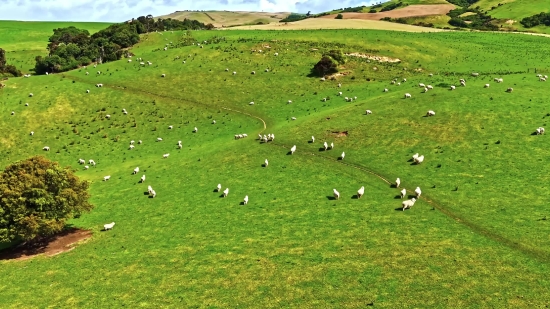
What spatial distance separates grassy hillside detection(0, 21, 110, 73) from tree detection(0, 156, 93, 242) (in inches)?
3848

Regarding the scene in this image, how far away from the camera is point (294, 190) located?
42031 millimetres

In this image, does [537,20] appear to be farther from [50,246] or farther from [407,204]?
[50,246]

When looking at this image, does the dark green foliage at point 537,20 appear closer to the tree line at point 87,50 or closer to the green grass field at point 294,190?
the green grass field at point 294,190

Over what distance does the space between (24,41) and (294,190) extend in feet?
540

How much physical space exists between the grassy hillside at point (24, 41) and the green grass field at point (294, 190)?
46303 mm

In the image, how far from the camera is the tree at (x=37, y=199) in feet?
111

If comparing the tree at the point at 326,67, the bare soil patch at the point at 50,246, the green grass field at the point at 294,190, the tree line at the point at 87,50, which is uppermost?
the tree line at the point at 87,50

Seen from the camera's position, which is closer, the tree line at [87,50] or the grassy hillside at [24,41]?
the tree line at [87,50]

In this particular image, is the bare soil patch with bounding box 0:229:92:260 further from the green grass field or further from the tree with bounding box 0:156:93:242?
the green grass field

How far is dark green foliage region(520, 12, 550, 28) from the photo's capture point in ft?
513

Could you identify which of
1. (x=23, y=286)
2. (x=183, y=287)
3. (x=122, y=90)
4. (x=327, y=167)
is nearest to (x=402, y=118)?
(x=327, y=167)

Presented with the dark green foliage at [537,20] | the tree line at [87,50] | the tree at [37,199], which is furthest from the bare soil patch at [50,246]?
the dark green foliage at [537,20]

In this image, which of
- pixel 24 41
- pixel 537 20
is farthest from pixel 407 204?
pixel 24 41

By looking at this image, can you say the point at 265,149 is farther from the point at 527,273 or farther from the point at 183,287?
the point at 527,273
